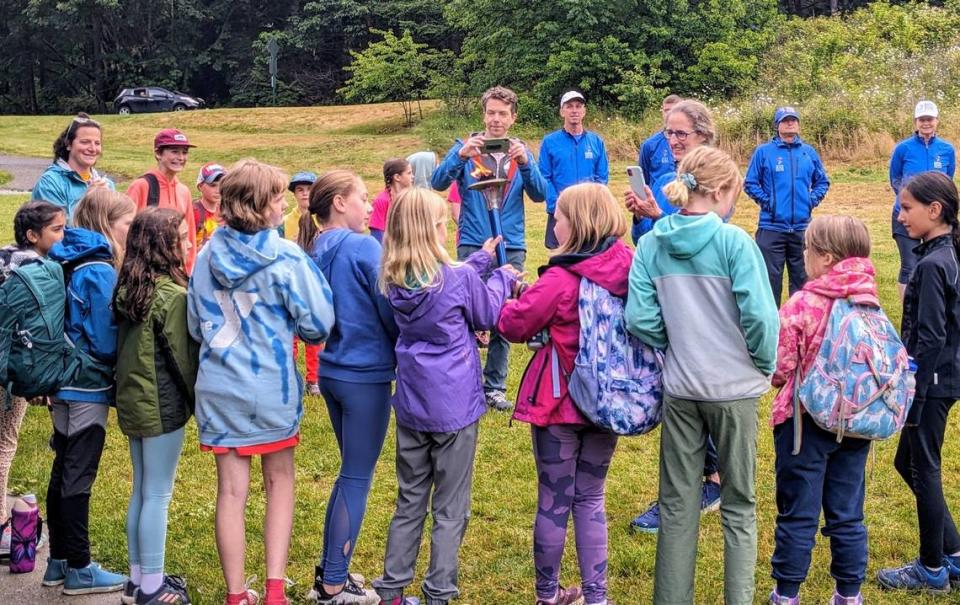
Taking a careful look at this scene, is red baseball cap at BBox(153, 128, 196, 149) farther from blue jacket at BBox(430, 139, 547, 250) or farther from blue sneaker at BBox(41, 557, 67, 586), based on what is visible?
blue sneaker at BBox(41, 557, 67, 586)

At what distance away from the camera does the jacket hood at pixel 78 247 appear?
13.6 feet

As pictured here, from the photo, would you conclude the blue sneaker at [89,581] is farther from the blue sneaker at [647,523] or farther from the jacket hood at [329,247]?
the blue sneaker at [647,523]

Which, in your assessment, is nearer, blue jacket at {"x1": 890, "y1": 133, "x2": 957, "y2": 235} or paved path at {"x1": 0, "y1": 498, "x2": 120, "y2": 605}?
paved path at {"x1": 0, "y1": 498, "x2": 120, "y2": 605}

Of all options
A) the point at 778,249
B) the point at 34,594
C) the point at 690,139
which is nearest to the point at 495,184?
the point at 690,139

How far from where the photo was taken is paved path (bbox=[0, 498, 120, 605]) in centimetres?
435

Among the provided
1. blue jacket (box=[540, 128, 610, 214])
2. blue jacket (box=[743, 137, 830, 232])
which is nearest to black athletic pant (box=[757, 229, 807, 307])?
blue jacket (box=[743, 137, 830, 232])

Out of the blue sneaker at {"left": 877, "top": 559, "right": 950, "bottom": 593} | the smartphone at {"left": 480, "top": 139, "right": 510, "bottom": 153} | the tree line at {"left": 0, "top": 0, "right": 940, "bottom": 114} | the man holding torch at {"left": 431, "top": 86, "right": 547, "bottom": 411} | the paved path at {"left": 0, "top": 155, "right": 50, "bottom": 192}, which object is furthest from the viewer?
the tree line at {"left": 0, "top": 0, "right": 940, "bottom": 114}

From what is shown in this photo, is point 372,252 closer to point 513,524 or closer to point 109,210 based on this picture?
point 109,210

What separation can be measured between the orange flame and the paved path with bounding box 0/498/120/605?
133 inches

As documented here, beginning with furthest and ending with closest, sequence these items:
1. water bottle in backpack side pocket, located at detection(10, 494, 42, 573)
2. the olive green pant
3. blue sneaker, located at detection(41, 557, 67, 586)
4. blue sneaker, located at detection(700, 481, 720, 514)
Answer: blue sneaker, located at detection(700, 481, 720, 514) < water bottle in backpack side pocket, located at detection(10, 494, 42, 573) < blue sneaker, located at detection(41, 557, 67, 586) < the olive green pant

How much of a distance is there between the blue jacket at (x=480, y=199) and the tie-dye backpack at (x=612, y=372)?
104 inches

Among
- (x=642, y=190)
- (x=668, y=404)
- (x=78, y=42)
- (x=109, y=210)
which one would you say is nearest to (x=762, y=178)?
(x=642, y=190)

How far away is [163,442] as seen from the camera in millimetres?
4086

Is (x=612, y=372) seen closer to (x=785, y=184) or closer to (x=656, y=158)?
(x=656, y=158)
